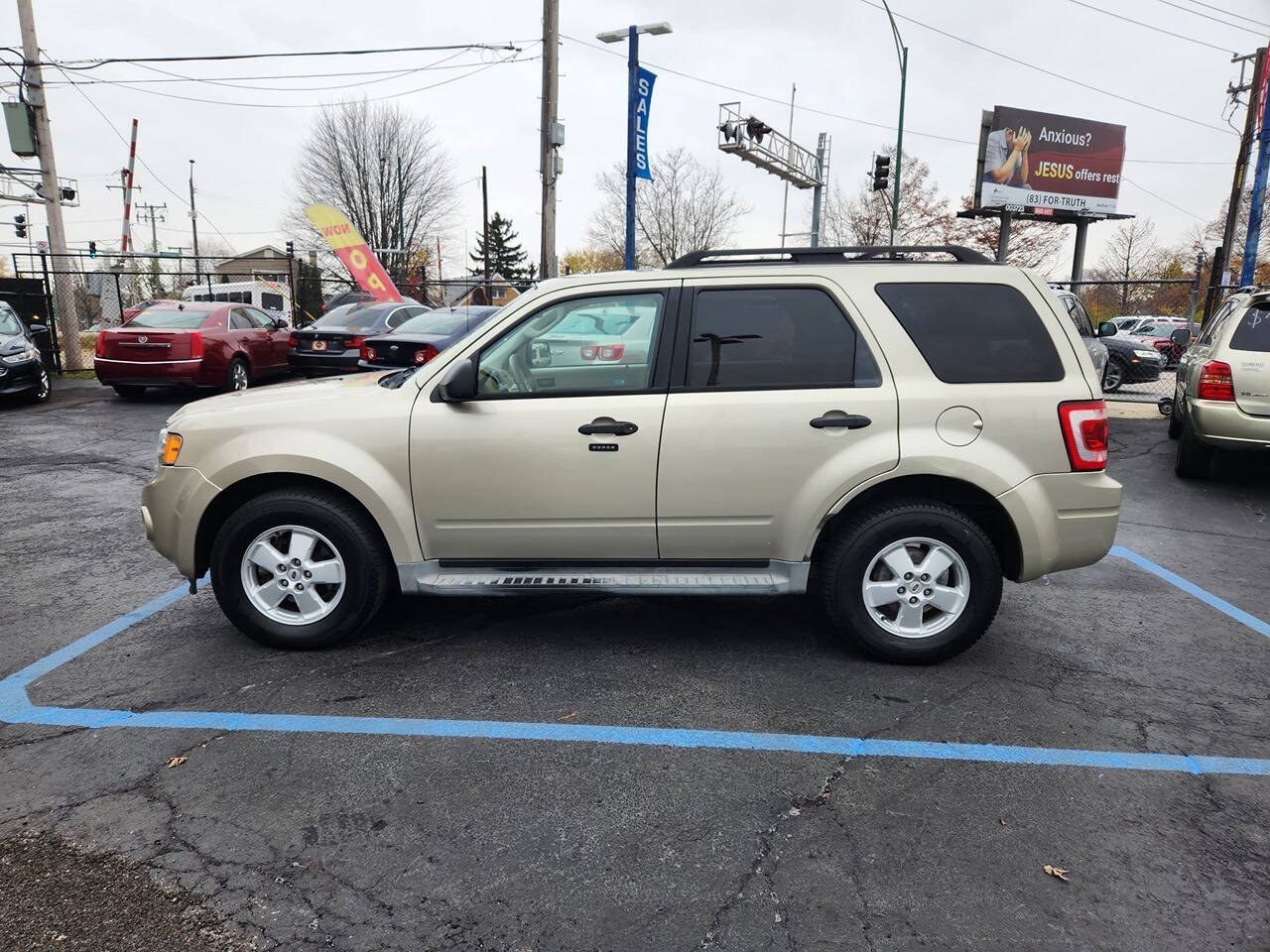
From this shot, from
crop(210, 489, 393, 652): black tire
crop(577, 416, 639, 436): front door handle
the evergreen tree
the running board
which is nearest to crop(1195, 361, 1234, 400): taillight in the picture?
the running board

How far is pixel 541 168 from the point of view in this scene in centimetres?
1941

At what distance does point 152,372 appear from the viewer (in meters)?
13.0

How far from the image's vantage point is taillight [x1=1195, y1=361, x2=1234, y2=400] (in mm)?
7363

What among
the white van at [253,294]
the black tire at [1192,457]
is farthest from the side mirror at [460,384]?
the white van at [253,294]

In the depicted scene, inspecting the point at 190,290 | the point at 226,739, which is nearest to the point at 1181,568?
the point at 226,739

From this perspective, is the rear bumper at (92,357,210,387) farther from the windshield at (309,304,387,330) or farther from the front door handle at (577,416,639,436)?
the front door handle at (577,416,639,436)

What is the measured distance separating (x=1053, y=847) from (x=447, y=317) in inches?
471

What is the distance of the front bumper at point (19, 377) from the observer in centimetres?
1220

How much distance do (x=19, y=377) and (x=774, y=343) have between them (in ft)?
42.4

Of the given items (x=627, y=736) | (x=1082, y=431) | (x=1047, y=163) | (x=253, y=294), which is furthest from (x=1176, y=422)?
(x=253, y=294)

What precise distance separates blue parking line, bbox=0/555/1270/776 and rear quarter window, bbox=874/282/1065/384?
163 cm

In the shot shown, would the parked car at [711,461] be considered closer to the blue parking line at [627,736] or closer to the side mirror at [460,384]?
the side mirror at [460,384]

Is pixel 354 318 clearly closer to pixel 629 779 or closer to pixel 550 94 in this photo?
pixel 550 94

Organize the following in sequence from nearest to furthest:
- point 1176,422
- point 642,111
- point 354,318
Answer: point 1176,422 < point 354,318 < point 642,111
